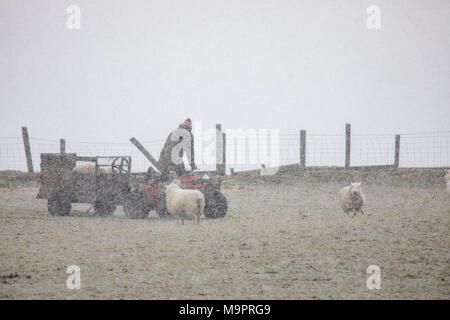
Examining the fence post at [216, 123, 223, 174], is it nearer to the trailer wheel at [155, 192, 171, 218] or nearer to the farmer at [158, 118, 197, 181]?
the farmer at [158, 118, 197, 181]

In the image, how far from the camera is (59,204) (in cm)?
1580

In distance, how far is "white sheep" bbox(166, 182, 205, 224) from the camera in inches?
506

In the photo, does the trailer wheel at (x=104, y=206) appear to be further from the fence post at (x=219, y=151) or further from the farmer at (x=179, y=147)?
the fence post at (x=219, y=151)

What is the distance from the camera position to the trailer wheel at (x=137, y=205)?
14.5 meters

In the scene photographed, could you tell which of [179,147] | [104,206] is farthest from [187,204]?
[104,206]

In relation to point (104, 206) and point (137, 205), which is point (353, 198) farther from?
point (104, 206)

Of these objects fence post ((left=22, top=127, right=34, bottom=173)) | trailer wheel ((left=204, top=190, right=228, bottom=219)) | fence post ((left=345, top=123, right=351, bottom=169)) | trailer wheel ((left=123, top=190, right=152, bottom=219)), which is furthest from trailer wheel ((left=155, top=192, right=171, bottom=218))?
fence post ((left=22, top=127, right=34, bottom=173))

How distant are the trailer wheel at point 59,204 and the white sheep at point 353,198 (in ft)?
23.6

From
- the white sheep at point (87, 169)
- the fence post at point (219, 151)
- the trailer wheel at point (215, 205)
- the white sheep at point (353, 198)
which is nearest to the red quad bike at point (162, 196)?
the trailer wheel at point (215, 205)

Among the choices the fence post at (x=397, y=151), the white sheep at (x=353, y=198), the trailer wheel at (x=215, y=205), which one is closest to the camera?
the white sheep at (x=353, y=198)

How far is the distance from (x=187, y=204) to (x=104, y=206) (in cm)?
364

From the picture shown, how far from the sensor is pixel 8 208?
17094 millimetres

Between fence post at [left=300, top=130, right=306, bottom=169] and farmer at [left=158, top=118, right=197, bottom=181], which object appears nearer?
farmer at [left=158, top=118, right=197, bottom=181]

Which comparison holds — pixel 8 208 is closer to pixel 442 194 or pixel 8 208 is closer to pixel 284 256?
pixel 284 256
